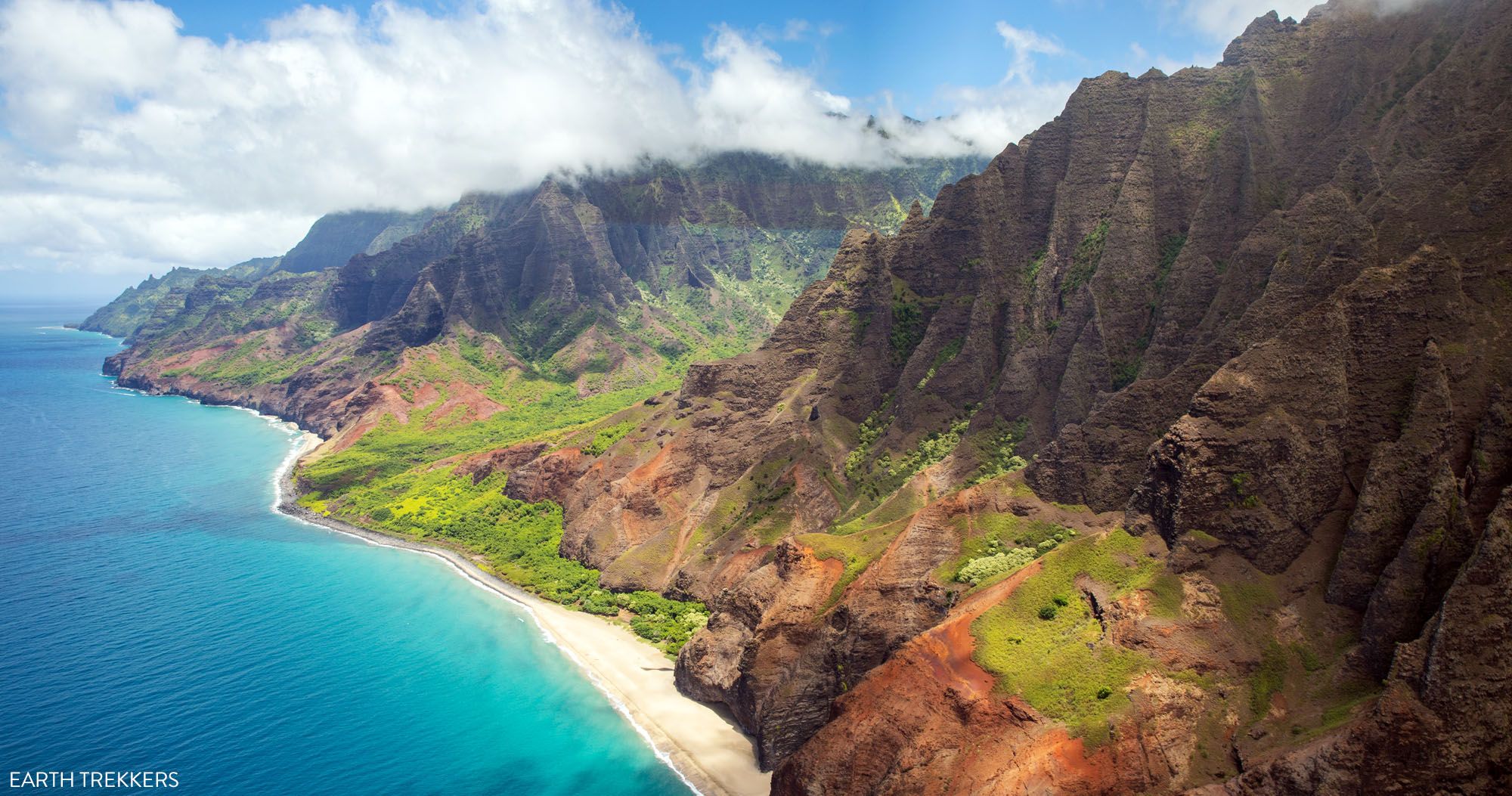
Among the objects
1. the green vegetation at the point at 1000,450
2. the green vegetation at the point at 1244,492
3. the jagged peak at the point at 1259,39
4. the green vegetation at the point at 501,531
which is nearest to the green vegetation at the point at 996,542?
the green vegetation at the point at 1244,492

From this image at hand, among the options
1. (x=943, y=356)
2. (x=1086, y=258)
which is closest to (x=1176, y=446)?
(x=1086, y=258)

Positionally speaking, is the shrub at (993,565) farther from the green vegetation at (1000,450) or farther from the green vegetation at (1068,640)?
the green vegetation at (1000,450)

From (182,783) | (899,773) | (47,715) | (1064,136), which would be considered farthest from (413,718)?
(1064,136)

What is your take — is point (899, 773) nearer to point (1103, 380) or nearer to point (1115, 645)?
point (1115, 645)

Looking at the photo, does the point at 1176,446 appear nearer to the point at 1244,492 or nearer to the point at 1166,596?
the point at 1244,492

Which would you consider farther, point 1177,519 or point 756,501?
point 756,501

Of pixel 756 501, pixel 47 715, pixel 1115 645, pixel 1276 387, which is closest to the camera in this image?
pixel 1115 645

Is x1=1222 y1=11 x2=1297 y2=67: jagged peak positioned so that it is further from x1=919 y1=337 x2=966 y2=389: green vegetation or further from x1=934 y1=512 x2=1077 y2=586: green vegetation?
x1=934 y1=512 x2=1077 y2=586: green vegetation
